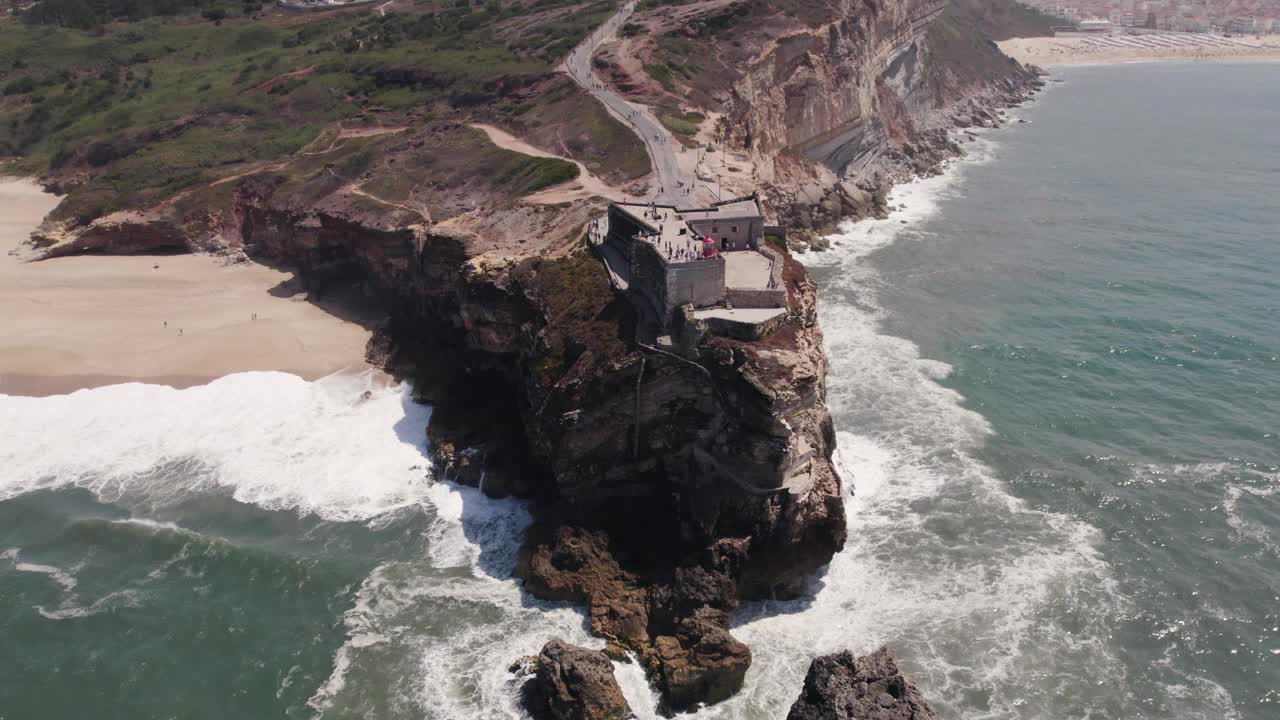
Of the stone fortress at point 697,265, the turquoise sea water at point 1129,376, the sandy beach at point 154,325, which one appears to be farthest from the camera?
the sandy beach at point 154,325

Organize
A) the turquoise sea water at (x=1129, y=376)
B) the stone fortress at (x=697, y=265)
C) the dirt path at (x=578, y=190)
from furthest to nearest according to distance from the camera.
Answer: the dirt path at (x=578, y=190)
the stone fortress at (x=697, y=265)
the turquoise sea water at (x=1129, y=376)

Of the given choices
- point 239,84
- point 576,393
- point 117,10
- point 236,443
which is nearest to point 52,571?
point 236,443

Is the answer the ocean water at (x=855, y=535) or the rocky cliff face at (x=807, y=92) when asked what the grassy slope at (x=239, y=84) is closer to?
the rocky cliff face at (x=807, y=92)

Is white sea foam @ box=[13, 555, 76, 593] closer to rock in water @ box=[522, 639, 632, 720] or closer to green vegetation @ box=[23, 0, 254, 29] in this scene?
rock in water @ box=[522, 639, 632, 720]

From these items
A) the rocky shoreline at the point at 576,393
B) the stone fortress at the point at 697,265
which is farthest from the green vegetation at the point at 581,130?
the stone fortress at the point at 697,265

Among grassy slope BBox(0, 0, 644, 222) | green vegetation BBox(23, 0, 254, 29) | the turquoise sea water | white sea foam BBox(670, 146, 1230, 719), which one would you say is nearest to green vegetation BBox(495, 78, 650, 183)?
grassy slope BBox(0, 0, 644, 222)

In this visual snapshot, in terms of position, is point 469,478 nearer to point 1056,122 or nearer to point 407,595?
point 407,595
